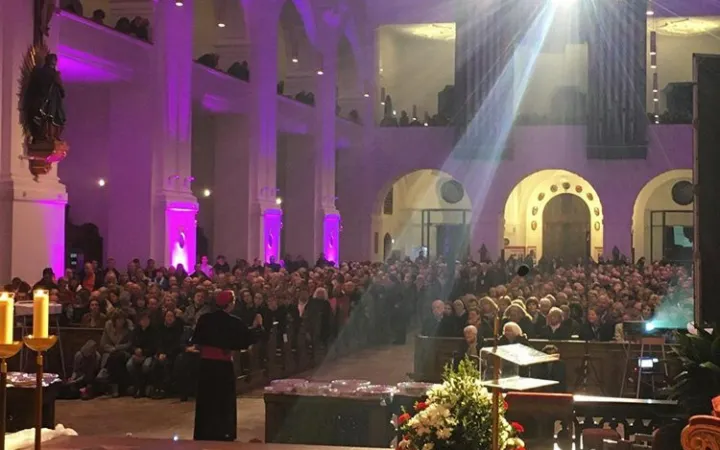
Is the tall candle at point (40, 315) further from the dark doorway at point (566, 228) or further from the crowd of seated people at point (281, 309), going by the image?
the dark doorway at point (566, 228)

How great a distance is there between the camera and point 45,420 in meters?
6.79

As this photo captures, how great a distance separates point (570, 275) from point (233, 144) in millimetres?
9656

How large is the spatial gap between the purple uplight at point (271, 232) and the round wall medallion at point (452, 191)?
14.6 meters

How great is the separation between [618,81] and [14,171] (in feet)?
76.4

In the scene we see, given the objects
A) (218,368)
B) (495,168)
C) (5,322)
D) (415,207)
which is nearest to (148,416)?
(218,368)

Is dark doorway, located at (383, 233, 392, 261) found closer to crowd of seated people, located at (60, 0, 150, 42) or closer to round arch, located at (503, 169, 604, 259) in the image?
round arch, located at (503, 169, 604, 259)

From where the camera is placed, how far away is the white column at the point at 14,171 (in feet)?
50.9

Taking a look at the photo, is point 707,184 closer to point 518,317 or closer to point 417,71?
point 518,317

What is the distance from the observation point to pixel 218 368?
31.0 ft

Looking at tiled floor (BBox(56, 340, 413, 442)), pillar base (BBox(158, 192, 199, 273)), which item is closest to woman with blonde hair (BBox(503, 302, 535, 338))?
tiled floor (BBox(56, 340, 413, 442))

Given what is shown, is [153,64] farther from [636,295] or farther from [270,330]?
[636,295]

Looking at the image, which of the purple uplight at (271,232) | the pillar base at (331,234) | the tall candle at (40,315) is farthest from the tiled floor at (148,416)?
the pillar base at (331,234)

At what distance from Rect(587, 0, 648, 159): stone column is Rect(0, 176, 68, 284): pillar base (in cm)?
2189

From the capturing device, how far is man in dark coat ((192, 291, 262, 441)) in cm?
924
